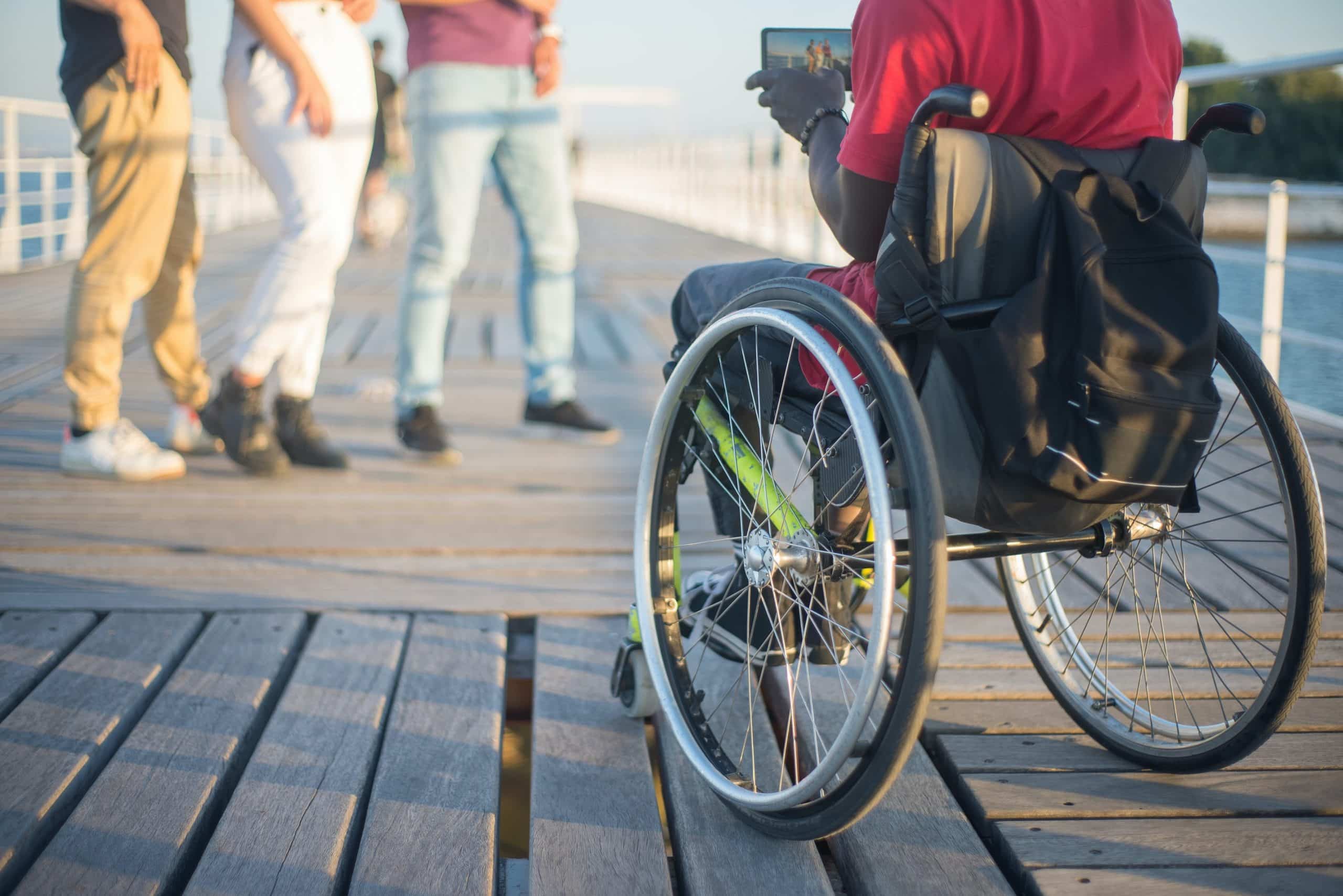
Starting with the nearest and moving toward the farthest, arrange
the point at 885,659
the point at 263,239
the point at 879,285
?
1. the point at 885,659
2. the point at 879,285
3. the point at 263,239

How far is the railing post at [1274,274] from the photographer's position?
284cm

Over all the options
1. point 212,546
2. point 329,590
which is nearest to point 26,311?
point 212,546

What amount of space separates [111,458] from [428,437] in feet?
2.05

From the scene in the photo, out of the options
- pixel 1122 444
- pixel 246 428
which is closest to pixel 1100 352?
pixel 1122 444

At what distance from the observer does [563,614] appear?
1.71 metres

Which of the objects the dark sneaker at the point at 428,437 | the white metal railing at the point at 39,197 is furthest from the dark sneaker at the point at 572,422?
the white metal railing at the point at 39,197

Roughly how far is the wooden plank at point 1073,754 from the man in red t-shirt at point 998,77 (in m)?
0.48

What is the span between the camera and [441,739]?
133 cm

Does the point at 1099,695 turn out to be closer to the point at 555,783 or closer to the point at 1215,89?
the point at 555,783

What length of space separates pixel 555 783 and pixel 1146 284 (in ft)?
2.52

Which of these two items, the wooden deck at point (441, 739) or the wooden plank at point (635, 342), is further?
the wooden plank at point (635, 342)

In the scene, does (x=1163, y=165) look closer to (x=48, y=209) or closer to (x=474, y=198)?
(x=474, y=198)

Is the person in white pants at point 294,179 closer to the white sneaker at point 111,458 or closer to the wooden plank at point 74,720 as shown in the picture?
the white sneaker at point 111,458

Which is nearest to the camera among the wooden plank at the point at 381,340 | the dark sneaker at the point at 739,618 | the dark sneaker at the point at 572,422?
the dark sneaker at the point at 739,618
